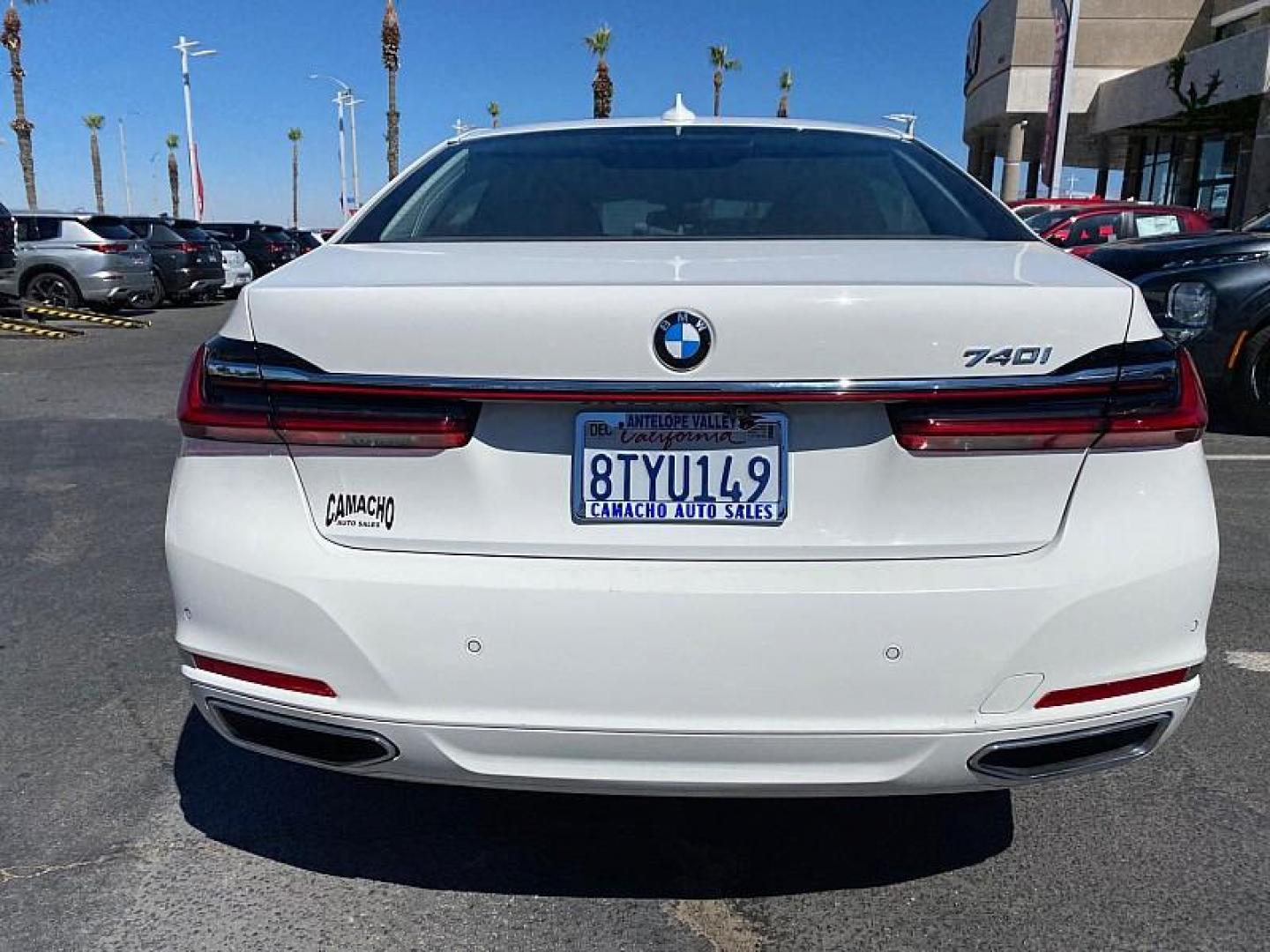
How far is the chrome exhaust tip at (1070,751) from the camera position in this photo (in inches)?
76.2

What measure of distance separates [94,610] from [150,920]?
2.10m

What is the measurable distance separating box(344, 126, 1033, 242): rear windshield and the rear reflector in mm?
1067

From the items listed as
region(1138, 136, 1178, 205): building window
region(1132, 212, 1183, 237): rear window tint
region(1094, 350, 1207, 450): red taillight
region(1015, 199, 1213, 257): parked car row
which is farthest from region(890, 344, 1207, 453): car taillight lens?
region(1138, 136, 1178, 205): building window

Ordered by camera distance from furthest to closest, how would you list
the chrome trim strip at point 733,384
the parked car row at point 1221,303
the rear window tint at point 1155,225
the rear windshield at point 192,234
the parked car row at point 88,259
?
the rear windshield at point 192,234
the parked car row at point 88,259
the rear window tint at point 1155,225
the parked car row at point 1221,303
the chrome trim strip at point 733,384

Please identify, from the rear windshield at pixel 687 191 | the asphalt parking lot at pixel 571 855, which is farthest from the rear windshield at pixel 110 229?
the rear windshield at pixel 687 191

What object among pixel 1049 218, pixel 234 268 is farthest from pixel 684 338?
pixel 234 268

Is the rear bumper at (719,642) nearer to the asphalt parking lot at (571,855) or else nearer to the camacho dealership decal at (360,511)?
the camacho dealership decal at (360,511)

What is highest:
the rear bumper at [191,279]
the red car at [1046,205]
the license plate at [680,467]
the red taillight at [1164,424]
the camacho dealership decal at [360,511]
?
the red car at [1046,205]

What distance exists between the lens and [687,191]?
9.33 feet

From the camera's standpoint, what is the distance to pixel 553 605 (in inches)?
72.7

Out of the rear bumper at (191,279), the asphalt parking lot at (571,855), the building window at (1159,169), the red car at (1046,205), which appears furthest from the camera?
the building window at (1159,169)

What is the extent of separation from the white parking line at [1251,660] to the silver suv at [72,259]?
16.9 metres

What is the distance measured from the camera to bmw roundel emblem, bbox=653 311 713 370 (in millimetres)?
1796

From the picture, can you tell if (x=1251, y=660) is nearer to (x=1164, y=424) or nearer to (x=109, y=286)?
(x=1164, y=424)
